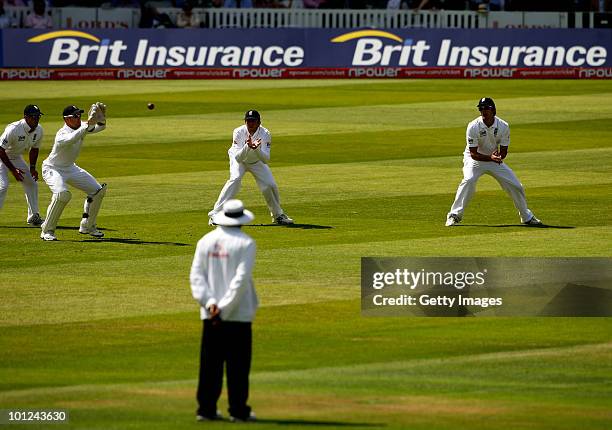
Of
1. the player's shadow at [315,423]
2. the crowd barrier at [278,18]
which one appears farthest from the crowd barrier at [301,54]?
the player's shadow at [315,423]

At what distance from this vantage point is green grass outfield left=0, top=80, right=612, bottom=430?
11656 millimetres

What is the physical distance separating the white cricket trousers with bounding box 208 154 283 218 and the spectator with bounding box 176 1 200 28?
20253 mm

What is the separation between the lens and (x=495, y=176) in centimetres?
2098

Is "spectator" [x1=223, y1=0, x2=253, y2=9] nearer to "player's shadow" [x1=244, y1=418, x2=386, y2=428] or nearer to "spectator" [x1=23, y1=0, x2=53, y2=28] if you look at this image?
"spectator" [x1=23, y1=0, x2=53, y2=28]

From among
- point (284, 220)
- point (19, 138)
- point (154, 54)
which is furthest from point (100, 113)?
point (154, 54)

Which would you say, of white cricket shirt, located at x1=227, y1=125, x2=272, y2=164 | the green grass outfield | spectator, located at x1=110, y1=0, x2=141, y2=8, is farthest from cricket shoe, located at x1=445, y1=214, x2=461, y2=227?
spectator, located at x1=110, y1=0, x2=141, y2=8

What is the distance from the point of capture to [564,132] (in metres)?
31.7

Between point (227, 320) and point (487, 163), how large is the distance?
10.9 m

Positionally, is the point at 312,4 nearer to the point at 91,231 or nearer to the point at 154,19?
the point at 154,19

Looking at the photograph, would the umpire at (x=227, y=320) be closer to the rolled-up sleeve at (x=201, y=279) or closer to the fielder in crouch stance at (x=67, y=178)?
the rolled-up sleeve at (x=201, y=279)

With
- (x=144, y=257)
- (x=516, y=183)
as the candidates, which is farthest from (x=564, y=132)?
(x=144, y=257)

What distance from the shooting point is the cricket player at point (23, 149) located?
69.3 feet

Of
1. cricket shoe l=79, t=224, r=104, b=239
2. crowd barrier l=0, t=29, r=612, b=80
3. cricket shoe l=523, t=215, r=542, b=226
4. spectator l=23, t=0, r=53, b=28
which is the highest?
spectator l=23, t=0, r=53, b=28

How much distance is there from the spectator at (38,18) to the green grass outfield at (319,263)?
414 cm
